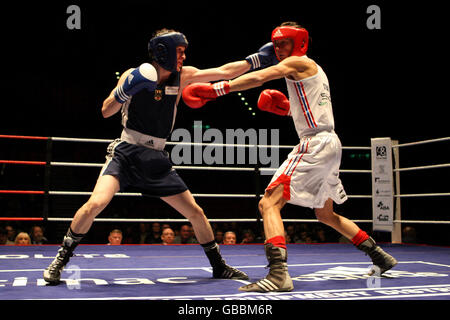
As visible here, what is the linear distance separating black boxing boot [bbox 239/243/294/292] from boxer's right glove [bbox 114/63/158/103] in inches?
36.4

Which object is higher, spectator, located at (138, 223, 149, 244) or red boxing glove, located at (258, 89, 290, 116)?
red boxing glove, located at (258, 89, 290, 116)

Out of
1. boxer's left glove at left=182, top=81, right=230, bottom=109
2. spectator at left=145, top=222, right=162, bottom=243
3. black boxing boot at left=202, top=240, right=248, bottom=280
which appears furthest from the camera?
spectator at left=145, top=222, right=162, bottom=243

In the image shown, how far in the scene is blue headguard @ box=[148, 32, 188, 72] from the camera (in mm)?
2242

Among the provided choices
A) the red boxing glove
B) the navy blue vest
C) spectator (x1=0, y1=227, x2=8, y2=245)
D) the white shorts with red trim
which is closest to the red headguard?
the red boxing glove

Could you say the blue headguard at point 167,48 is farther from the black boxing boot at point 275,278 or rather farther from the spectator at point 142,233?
the spectator at point 142,233

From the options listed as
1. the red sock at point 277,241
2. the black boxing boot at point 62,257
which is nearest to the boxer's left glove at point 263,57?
the red sock at point 277,241

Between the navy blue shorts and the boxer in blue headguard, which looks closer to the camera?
the boxer in blue headguard

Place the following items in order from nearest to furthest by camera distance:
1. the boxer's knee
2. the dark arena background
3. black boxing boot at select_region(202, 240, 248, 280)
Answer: the boxer's knee, black boxing boot at select_region(202, 240, 248, 280), the dark arena background

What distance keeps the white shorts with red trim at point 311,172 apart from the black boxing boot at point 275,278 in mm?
259

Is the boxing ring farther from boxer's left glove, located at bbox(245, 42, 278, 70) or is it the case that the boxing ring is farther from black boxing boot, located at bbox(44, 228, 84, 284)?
boxer's left glove, located at bbox(245, 42, 278, 70)

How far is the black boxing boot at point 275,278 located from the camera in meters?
1.96

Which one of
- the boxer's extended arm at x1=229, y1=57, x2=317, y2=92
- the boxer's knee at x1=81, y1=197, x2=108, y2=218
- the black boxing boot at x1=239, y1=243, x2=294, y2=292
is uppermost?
the boxer's extended arm at x1=229, y1=57, x2=317, y2=92

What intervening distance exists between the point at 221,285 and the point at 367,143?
862 cm

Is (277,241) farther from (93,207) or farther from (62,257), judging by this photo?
(62,257)
